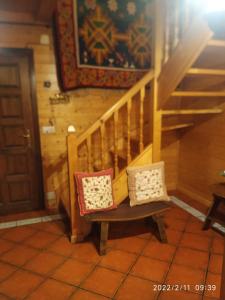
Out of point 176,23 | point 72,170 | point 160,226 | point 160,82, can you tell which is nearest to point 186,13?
point 176,23

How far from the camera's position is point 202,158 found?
3.34 metres

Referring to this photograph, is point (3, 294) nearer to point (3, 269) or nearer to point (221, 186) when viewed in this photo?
point (3, 269)

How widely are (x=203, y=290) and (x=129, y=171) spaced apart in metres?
1.17

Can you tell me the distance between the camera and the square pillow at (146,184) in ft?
7.88

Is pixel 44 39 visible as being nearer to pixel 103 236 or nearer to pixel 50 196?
pixel 50 196

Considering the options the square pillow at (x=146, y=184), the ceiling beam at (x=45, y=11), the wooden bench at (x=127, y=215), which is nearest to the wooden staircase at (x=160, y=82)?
the square pillow at (x=146, y=184)

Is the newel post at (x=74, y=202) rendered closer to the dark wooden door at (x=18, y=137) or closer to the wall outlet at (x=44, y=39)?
the dark wooden door at (x=18, y=137)

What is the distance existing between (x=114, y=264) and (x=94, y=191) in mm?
674

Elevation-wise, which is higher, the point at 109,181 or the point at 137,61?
the point at 137,61

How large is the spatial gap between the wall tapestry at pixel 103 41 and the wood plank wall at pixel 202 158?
120 centimetres

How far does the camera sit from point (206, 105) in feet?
10.3

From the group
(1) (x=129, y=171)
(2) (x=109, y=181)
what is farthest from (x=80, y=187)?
(1) (x=129, y=171)

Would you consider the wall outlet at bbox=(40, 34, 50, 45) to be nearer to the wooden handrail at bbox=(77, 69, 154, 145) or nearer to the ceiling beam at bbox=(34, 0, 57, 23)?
the ceiling beam at bbox=(34, 0, 57, 23)

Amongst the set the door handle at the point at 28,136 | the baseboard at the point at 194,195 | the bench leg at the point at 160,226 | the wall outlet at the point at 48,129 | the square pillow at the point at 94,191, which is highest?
the wall outlet at the point at 48,129
